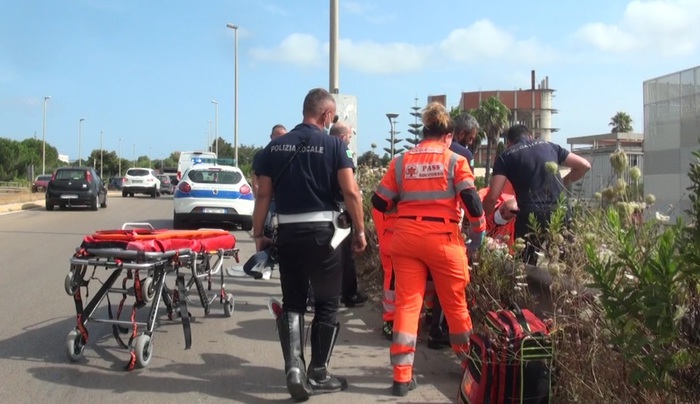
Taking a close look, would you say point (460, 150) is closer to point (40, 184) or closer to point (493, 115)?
point (40, 184)

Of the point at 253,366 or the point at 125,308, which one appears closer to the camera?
the point at 253,366

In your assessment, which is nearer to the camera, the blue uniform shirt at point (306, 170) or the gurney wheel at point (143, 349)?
the blue uniform shirt at point (306, 170)

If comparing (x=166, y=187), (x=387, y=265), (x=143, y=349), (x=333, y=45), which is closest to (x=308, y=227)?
(x=387, y=265)

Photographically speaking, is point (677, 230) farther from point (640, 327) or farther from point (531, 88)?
point (531, 88)

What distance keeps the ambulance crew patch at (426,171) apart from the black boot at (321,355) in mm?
1152

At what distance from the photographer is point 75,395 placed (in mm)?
5008

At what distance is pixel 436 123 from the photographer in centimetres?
511

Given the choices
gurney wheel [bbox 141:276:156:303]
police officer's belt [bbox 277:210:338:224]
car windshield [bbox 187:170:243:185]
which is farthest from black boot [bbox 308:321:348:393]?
car windshield [bbox 187:170:243:185]

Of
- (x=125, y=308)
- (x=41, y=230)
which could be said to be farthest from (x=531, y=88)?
(x=125, y=308)

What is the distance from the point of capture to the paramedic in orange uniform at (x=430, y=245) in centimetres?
484

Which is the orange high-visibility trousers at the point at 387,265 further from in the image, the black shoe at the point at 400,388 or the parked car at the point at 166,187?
the parked car at the point at 166,187

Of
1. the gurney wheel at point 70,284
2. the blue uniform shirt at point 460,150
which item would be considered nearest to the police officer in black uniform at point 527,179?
the blue uniform shirt at point 460,150

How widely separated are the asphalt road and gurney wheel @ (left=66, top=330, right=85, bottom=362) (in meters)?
0.08

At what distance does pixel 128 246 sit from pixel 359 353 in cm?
207
